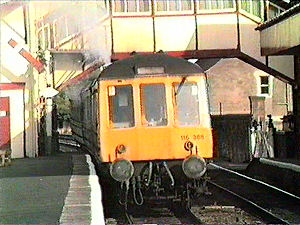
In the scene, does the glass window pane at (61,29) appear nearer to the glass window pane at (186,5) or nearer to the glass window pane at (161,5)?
the glass window pane at (161,5)

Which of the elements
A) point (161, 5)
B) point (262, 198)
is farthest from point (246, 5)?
point (262, 198)

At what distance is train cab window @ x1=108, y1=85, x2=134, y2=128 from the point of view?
43.1ft

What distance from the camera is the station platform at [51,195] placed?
871cm

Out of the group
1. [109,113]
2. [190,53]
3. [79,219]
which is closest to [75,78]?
[190,53]

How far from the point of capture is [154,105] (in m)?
13.2

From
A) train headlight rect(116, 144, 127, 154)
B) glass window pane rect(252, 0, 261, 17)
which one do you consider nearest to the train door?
glass window pane rect(252, 0, 261, 17)

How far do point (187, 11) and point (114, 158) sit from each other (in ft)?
39.8

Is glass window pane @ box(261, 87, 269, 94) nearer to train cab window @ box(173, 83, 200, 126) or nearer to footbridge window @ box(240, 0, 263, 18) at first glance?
footbridge window @ box(240, 0, 263, 18)

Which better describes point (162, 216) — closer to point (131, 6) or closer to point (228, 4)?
point (131, 6)

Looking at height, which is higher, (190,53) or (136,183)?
(190,53)

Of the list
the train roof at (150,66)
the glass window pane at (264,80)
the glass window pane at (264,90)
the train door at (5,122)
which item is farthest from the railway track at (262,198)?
the glass window pane at (264,80)

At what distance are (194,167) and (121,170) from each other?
1.22m

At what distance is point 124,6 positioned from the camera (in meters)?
23.9

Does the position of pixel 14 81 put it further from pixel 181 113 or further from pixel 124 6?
pixel 181 113
